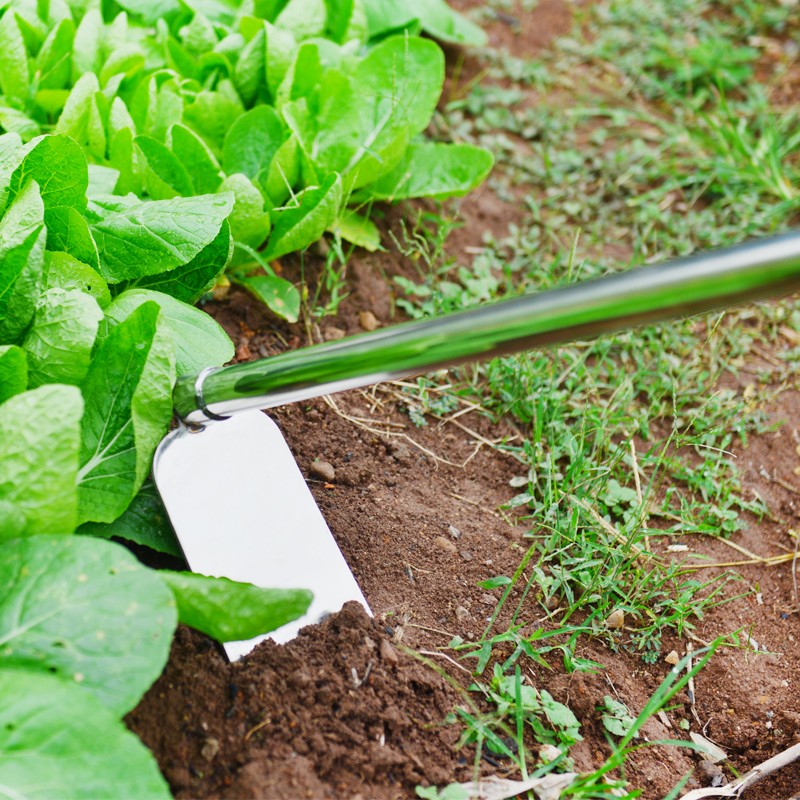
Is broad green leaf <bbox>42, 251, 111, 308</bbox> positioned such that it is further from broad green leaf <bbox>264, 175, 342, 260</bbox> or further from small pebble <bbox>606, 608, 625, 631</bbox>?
small pebble <bbox>606, 608, 625, 631</bbox>

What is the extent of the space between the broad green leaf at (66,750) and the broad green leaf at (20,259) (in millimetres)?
545

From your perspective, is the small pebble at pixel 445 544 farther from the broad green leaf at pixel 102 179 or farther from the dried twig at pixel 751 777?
the broad green leaf at pixel 102 179

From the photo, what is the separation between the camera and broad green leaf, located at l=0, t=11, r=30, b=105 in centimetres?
171

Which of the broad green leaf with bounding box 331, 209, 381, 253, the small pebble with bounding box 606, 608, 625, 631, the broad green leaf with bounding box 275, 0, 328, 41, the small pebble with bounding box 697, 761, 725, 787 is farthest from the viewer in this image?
the broad green leaf with bounding box 275, 0, 328, 41

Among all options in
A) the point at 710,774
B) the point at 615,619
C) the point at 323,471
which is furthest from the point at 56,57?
the point at 710,774

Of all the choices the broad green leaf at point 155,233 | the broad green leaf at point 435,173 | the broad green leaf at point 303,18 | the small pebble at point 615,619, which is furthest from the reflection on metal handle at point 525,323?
the broad green leaf at point 303,18

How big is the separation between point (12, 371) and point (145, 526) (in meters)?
0.29

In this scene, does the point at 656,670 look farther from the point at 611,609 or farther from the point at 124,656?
the point at 124,656

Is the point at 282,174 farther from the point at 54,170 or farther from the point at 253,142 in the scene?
the point at 54,170

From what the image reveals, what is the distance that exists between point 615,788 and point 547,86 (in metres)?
2.10

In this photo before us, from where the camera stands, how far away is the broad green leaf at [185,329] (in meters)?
1.35

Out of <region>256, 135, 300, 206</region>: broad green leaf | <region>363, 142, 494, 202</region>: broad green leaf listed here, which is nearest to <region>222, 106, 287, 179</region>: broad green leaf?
<region>256, 135, 300, 206</region>: broad green leaf

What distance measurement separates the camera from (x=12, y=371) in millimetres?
1196

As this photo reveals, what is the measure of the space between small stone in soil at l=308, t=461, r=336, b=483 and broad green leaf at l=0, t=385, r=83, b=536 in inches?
19.6
